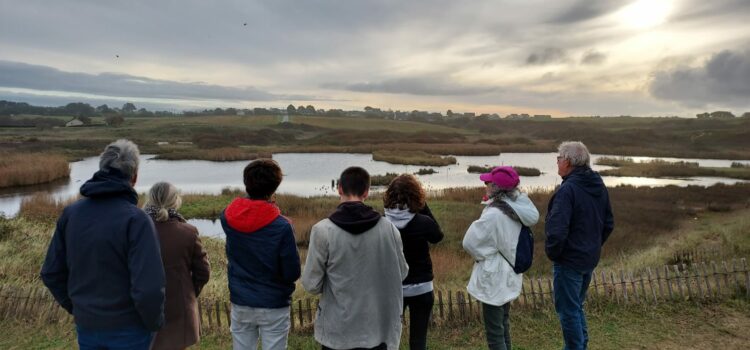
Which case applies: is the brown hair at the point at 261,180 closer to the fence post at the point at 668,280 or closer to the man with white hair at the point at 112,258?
the man with white hair at the point at 112,258

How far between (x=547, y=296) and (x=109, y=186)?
18.2 feet

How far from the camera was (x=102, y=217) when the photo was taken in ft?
8.82

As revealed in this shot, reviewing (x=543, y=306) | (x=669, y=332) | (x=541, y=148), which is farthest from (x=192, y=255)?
(x=541, y=148)

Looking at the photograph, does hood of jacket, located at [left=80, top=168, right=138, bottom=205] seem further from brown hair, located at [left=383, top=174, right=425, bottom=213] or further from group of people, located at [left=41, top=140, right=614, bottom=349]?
brown hair, located at [left=383, top=174, right=425, bottom=213]

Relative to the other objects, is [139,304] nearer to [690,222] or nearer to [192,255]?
[192,255]

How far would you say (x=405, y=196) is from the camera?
3.52 m

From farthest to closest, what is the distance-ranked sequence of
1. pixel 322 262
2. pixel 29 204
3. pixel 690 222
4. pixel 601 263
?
1. pixel 29 204
2. pixel 690 222
3. pixel 601 263
4. pixel 322 262

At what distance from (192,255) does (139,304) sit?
834mm

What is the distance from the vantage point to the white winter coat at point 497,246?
3.99m

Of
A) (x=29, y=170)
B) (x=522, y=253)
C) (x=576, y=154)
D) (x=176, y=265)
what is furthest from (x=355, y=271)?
(x=29, y=170)

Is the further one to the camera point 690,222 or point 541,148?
point 541,148

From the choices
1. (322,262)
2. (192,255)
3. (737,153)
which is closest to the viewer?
(322,262)

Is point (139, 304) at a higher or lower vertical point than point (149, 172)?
higher

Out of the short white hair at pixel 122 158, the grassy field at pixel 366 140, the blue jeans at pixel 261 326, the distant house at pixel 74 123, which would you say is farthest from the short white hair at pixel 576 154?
the distant house at pixel 74 123
